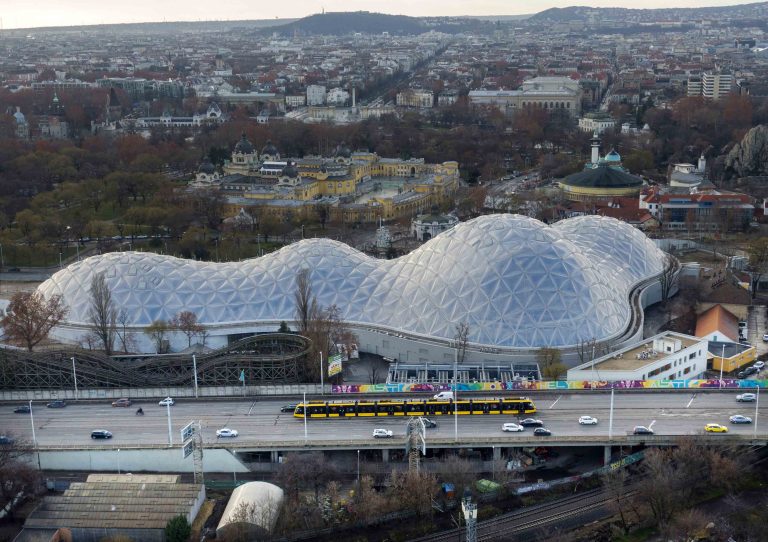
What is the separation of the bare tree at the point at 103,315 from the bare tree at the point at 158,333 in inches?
52.7

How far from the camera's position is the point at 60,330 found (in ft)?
122

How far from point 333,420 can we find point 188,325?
9524 mm

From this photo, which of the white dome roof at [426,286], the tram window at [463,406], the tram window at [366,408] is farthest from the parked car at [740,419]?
the tram window at [366,408]

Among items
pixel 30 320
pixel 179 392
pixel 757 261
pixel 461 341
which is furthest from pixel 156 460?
pixel 757 261

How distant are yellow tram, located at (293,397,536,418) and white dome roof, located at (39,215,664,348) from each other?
5.34 meters

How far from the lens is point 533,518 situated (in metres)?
24.9

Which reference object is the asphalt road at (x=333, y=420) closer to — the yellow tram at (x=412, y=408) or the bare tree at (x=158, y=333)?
the yellow tram at (x=412, y=408)

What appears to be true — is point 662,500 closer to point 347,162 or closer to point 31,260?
point 31,260

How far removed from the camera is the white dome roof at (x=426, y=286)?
34.9m

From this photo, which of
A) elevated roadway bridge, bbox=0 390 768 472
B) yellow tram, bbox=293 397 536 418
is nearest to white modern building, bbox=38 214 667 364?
elevated roadway bridge, bbox=0 390 768 472

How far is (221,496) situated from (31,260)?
31.1 meters

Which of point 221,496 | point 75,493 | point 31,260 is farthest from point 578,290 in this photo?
point 31,260

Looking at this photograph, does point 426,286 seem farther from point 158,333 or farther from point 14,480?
point 14,480

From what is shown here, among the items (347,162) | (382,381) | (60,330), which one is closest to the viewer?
(382,381)
